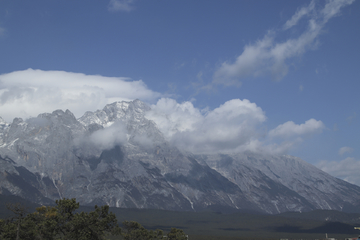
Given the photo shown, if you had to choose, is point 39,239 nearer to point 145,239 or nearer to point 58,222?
point 58,222

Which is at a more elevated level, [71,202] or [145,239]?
[71,202]

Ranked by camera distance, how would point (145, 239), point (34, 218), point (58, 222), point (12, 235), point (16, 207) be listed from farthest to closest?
point (145, 239), point (34, 218), point (58, 222), point (12, 235), point (16, 207)

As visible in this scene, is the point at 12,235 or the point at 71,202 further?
the point at 71,202

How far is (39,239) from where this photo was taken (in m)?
118

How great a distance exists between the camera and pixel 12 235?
4628 inches

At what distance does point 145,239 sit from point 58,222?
83.5 m

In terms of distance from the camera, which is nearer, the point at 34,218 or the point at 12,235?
the point at 12,235

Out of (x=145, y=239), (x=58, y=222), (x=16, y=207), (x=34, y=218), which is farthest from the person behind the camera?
(x=145, y=239)

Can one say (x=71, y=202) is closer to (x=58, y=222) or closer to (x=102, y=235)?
(x=58, y=222)

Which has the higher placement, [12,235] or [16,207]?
[16,207]

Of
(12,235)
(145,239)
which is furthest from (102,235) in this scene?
(145,239)

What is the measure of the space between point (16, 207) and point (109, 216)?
4463 cm

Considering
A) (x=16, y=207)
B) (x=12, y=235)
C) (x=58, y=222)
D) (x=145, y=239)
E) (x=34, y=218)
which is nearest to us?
(x=16, y=207)

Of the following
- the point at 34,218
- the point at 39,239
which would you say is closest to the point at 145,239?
the point at 34,218
